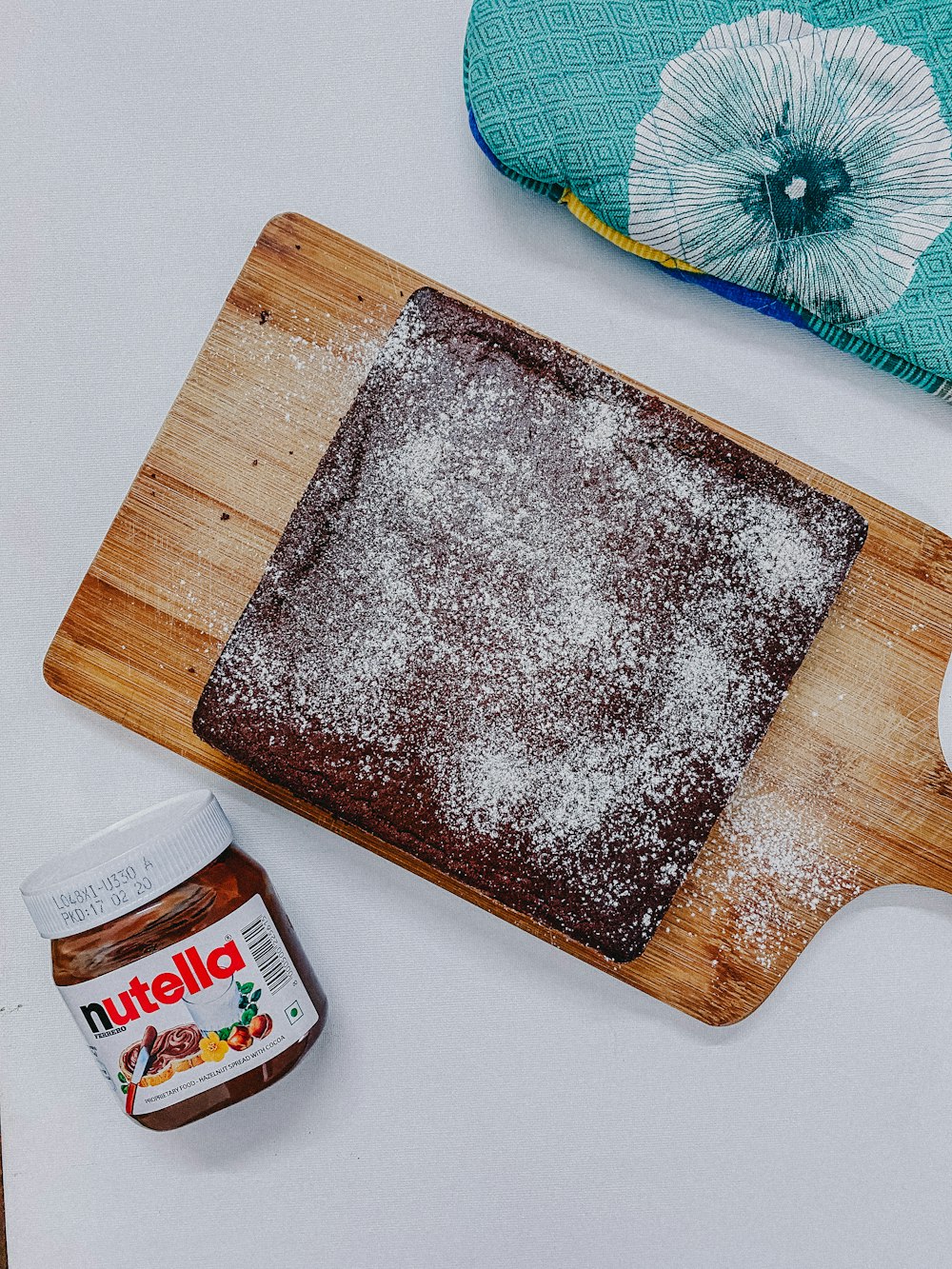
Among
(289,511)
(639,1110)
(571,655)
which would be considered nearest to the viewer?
(571,655)

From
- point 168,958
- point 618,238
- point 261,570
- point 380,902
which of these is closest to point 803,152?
point 618,238

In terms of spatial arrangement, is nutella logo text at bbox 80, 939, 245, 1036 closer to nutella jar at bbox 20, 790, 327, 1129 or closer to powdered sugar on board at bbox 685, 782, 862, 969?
nutella jar at bbox 20, 790, 327, 1129

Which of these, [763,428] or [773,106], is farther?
[763,428]

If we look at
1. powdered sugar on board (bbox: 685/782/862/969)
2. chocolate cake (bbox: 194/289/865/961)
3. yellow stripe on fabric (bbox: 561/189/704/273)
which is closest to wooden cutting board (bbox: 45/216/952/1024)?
powdered sugar on board (bbox: 685/782/862/969)

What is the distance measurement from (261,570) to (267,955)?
17.6 inches

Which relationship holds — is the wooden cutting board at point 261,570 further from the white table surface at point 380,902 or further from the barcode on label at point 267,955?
the barcode on label at point 267,955

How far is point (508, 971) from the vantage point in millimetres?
1215

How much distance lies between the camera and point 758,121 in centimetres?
109

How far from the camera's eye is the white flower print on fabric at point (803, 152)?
42.8 inches

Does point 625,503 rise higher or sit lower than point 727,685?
higher

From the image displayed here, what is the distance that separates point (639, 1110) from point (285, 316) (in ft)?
3.69

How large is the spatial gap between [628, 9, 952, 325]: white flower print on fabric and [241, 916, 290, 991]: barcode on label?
952 mm

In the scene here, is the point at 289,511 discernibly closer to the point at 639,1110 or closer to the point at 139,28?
the point at 139,28

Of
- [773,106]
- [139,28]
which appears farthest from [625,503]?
[139,28]
